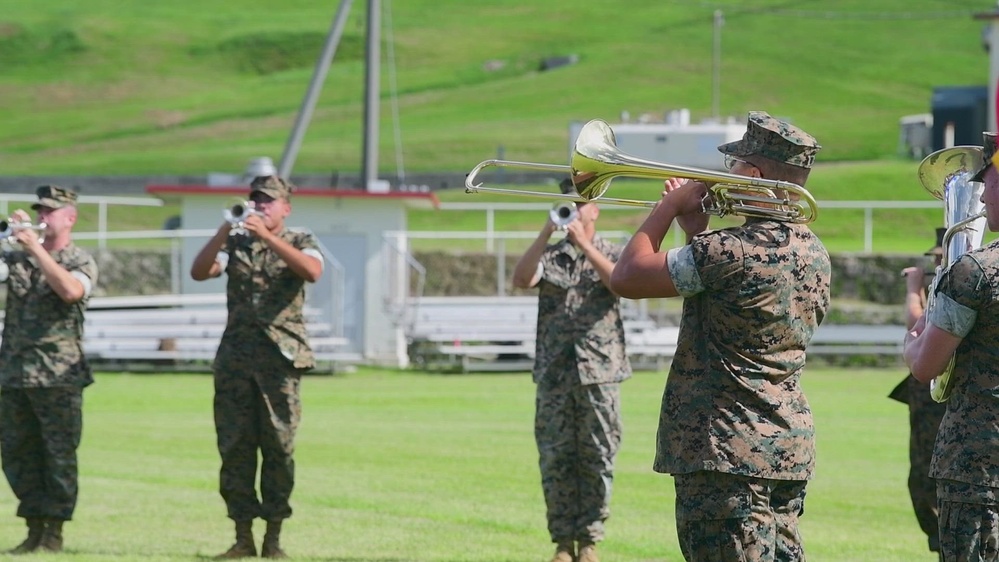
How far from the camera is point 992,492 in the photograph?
18.3 ft

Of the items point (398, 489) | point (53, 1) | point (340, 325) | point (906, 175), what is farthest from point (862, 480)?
point (53, 1)

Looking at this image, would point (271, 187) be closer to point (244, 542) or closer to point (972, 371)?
point (244, 542)

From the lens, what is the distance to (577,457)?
29.0 ft

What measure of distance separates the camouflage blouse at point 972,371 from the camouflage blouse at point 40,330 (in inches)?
213

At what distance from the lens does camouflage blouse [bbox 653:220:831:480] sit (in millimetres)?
5559

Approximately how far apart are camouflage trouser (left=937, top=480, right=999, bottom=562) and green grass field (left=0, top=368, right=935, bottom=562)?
11.9ft

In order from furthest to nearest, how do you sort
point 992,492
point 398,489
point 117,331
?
1. point 117,331
2. point 398,489
3. point 992,492

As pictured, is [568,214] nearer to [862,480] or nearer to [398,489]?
[398,489]

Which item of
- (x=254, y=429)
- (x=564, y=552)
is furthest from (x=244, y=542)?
(x=564, y=552)

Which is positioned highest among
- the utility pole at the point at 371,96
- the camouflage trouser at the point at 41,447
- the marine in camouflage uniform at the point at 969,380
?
the utility pole at the point at 371,96

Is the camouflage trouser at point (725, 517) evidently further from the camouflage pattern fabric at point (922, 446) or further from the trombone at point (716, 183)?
the camouflage pattern fabric at point (922, 446)

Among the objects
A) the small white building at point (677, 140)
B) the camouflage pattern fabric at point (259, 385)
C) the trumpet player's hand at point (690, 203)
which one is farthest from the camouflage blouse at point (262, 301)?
the small white building at point (677, 140)

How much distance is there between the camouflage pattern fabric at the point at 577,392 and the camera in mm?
8781

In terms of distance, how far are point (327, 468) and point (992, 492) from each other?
27.0 ft
